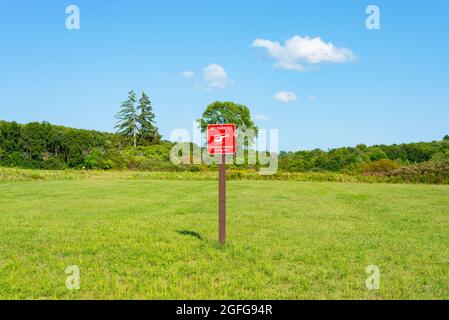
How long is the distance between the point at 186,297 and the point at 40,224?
5755mm

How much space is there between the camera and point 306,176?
26.1 m

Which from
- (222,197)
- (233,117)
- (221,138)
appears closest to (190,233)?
(222,197)

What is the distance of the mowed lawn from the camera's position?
4758mm

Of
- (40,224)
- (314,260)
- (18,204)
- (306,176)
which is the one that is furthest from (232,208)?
(306,176)

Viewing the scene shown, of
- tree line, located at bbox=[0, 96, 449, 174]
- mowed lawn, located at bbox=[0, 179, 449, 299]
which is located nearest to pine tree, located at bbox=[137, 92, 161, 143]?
tree line, located at bbox=[0, 96, 449, 174]

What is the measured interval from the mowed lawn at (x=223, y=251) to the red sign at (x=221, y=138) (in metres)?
1.63

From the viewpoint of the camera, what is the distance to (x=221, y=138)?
21.0 feet

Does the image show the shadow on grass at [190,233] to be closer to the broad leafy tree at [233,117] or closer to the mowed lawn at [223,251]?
the mowed lawn at [223,251]

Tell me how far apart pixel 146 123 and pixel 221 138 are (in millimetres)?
46116

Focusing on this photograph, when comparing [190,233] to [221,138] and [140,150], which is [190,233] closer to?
[221,138]

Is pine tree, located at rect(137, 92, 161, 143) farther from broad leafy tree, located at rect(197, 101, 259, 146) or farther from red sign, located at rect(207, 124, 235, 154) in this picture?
red sign, located at rect(207, 124, 235, 154)

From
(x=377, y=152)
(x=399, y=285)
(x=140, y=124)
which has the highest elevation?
(x=140, y=124)

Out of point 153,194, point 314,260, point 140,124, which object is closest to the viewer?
point 314,260

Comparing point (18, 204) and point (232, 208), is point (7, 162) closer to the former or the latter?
point (18, 204)
